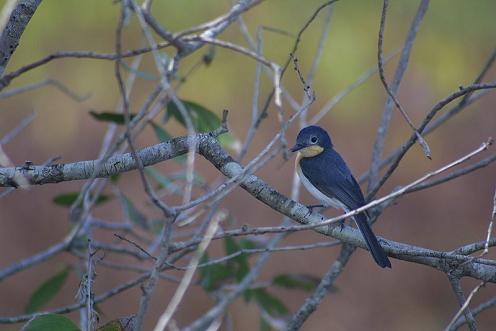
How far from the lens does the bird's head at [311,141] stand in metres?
6.28

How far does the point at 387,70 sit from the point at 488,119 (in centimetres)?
154

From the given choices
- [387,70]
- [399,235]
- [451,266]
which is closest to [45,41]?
[387,70]

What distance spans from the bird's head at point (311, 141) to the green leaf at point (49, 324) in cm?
315

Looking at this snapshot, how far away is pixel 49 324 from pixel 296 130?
6760 millimetres

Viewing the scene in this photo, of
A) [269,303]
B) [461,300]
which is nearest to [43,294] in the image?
[269,303]

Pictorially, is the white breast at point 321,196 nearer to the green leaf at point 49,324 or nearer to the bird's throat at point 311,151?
the bird's throat at point 311,151

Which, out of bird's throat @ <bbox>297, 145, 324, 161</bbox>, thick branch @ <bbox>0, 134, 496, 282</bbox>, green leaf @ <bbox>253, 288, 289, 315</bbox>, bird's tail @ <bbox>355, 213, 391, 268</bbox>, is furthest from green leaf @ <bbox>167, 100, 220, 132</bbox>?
bird's throat @ <bbox>297, 145, 324, 161</bbox>

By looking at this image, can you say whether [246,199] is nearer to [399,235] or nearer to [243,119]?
[243,119]

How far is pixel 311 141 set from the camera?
632 cm

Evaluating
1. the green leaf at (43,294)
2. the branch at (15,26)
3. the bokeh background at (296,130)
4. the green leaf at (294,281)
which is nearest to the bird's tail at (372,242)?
the green leaf at (294,281)

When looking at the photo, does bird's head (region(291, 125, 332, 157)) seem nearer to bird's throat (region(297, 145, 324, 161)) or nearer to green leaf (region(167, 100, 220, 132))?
bird's throat (region(297, 145, 324, 161))

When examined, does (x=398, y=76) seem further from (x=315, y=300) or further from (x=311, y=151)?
(x=315, y=300)

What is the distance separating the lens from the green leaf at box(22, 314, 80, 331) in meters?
3.33

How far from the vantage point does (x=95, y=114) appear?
4.85 m
